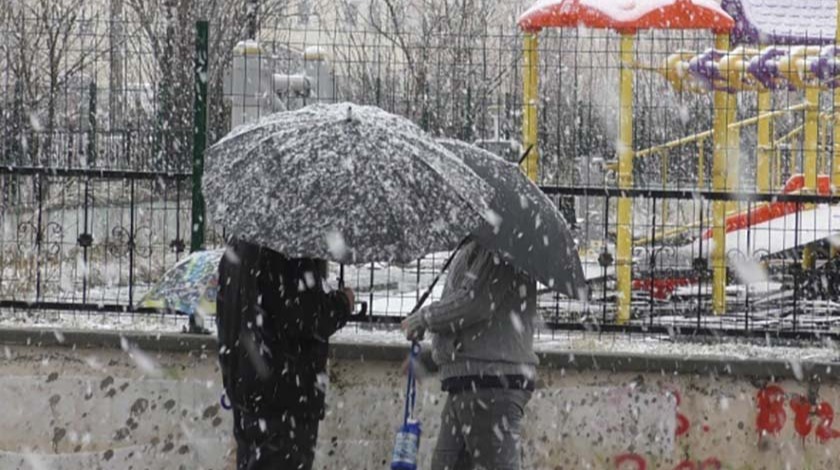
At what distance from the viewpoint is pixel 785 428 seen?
7453mm

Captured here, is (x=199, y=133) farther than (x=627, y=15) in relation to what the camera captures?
No

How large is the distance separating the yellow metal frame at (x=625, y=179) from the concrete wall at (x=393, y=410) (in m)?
1.46

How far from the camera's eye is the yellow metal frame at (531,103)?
11.0 metres

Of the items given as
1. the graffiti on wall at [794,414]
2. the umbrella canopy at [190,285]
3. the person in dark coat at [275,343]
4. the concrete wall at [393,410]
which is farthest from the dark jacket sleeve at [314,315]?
the graffiti on wall at [794,414]

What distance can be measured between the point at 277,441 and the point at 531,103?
5.48 meters

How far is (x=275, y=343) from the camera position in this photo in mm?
5918

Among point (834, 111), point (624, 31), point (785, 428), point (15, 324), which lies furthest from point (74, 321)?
point (834, 111)

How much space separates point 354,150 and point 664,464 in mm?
2693

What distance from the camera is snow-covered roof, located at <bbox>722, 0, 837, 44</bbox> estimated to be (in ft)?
50.0

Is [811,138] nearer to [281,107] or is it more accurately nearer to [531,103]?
[531,103]

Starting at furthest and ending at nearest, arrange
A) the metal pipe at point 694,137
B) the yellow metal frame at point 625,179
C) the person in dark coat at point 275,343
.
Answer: the metal pipe at point 694,137, the yellow metal frame at point 625,179, the person in dark coat at point 275,343

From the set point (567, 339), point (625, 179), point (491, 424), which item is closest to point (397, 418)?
point (491, 424)

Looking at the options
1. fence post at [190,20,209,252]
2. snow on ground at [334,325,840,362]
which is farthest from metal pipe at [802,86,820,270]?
fence post at [190,20,209,252]

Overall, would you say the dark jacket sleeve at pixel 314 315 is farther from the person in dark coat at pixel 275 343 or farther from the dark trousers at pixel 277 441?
the dark trousers at pixel 277 441
